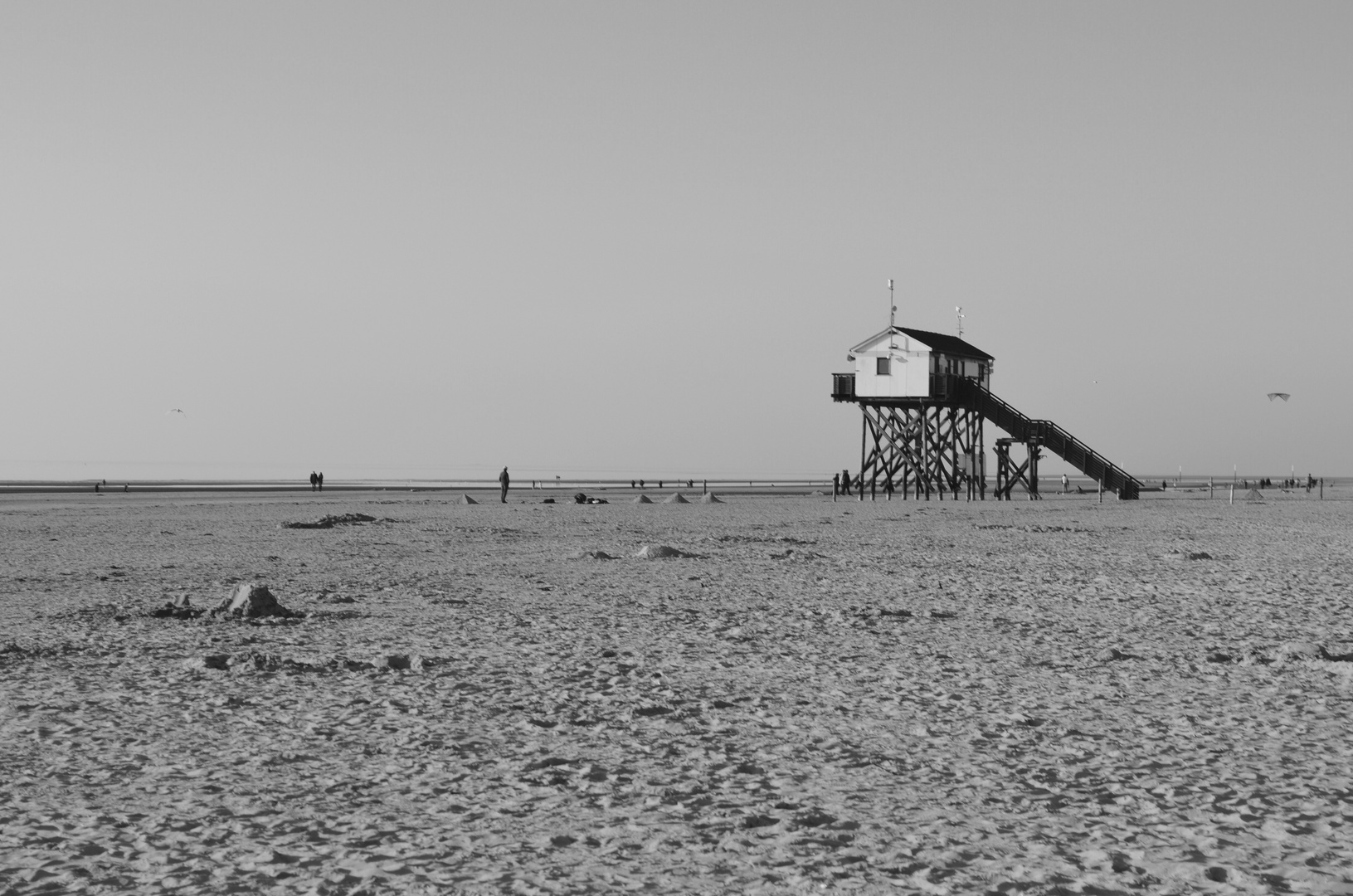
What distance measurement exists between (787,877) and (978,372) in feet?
185

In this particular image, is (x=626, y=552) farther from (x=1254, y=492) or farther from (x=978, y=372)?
(x=1254, y=492)

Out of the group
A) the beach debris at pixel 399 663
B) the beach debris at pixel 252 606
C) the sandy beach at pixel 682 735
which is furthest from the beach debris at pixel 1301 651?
the beach debris at pixel 252 606

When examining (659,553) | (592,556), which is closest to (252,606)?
(592,556)

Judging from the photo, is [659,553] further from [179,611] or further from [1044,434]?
[1044,434]

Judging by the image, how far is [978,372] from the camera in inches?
2344

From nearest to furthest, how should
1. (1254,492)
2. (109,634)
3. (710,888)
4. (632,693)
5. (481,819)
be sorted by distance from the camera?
(710,888)
(481,819)
(632,693)
(109,634)
(1254,492)

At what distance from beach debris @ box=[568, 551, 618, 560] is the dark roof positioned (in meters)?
37.3

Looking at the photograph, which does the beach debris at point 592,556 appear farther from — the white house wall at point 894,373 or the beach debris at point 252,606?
the white house wall at point 894,373

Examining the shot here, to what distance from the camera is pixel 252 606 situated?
12727 mm

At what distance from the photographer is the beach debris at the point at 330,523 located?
31406 mm

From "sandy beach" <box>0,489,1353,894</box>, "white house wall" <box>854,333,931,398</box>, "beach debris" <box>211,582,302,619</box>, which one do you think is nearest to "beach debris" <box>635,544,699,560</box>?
"sandy beach" <box>0,489,1353,894</box>

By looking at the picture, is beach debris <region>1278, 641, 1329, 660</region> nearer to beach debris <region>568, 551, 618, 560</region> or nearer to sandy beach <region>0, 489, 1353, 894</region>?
sandy beach <region>0, 489, 1353, 894</region>

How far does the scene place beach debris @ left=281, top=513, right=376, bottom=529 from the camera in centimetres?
3141

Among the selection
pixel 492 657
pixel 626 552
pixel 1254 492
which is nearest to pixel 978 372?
pixel 1254 492
